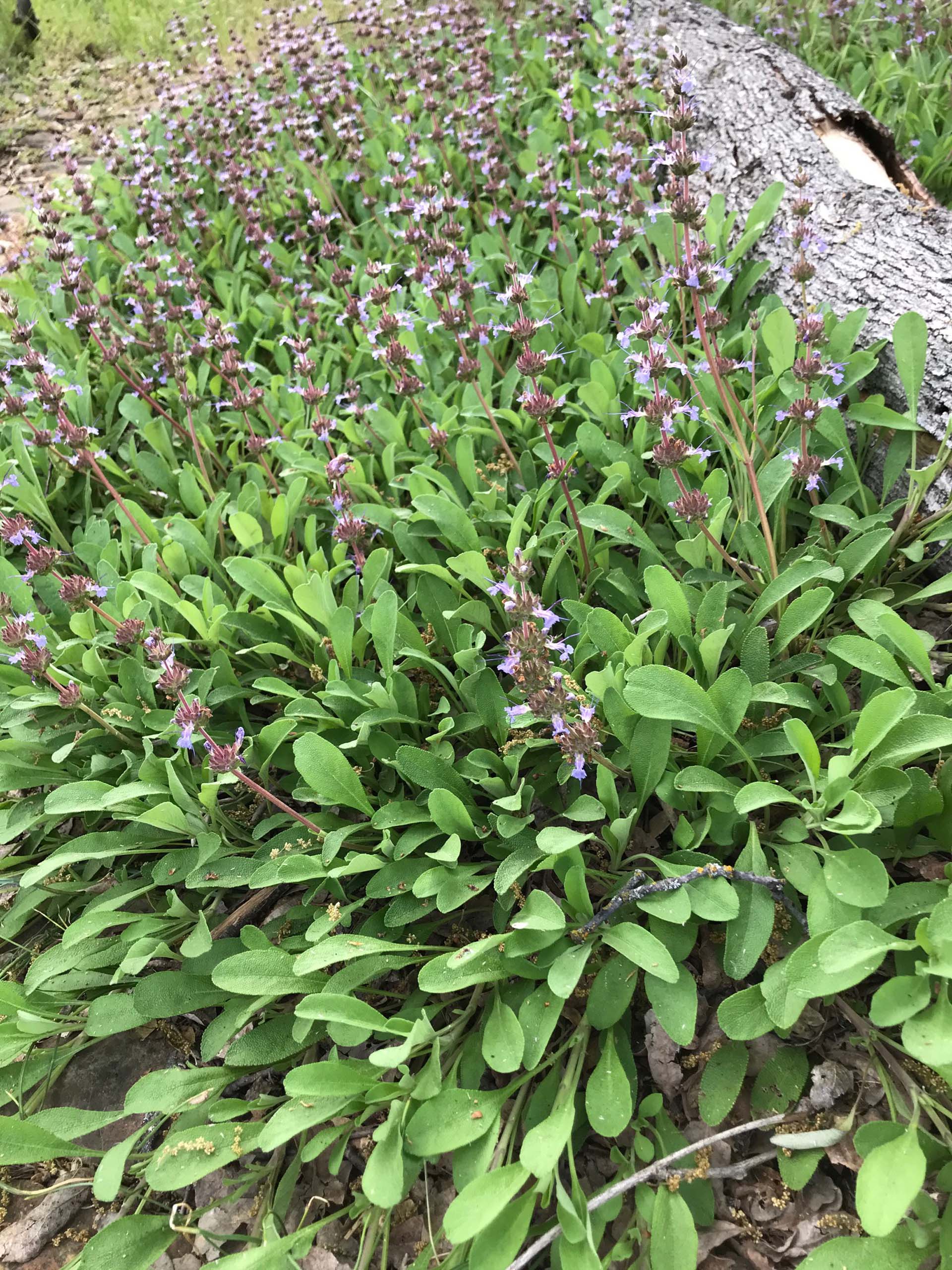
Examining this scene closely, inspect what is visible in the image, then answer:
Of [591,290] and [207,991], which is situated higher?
[591,290]

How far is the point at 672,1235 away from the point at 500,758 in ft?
3.59

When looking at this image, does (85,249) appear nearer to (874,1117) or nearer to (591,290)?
(591,290)

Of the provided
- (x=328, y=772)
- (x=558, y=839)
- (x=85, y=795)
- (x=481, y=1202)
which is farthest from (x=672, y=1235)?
(x=85, y=795)

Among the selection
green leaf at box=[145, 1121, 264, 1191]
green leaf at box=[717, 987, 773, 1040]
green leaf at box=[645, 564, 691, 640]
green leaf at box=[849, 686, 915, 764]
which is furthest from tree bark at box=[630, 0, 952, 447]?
green leaf at box=[145, 1121, 264, 1191]

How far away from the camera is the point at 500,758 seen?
2211 millimetres

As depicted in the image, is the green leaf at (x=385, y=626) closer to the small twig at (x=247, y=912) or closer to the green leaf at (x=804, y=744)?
the small twig at (x=247, y=912)

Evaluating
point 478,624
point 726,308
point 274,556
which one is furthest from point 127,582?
point 726,308

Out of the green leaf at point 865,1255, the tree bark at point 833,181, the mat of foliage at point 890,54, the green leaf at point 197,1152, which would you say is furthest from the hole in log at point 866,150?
the green leaf at point 197,1152

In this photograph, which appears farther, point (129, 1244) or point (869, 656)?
point (869, 656)

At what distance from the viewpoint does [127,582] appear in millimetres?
2836


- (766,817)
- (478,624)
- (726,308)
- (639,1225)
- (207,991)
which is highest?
(726,308)

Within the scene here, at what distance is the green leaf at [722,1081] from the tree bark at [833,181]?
189 centimetres

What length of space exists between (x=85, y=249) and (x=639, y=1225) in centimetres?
603

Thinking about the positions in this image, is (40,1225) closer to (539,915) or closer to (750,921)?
(539,915)
